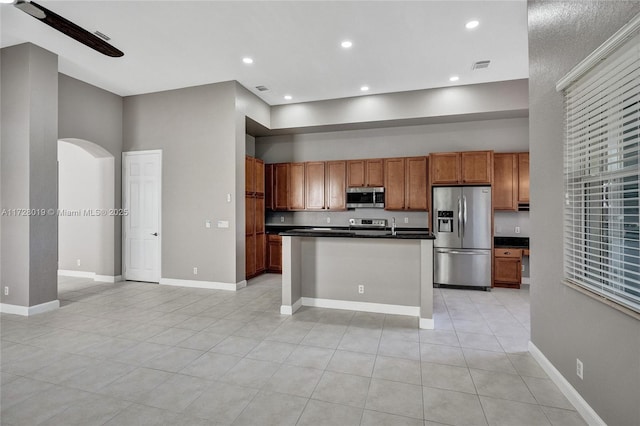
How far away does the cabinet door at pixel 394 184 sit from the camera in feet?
20.0

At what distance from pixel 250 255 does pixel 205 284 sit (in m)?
1.02

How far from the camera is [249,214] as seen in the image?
5.95 m

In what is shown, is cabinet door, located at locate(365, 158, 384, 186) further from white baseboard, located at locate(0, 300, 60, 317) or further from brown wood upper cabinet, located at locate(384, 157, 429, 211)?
white baseboard, located at locate(0, 300, 60, 317)

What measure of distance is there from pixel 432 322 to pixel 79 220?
23.1 ft

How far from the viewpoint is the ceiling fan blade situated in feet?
9.60

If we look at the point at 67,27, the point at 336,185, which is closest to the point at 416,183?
the point at 336,185

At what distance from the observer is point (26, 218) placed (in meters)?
4.03

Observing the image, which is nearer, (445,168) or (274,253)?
(445,168)

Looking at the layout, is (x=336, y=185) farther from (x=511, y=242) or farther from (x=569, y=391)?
(x=569, y=391)

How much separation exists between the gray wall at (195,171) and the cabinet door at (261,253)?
3.66ft

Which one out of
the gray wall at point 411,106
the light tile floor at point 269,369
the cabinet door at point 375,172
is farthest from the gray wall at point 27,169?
the cabinet door at point 375,172

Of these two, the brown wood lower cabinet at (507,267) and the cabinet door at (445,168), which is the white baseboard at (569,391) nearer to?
the brown wood lower cabinet at (507,267)

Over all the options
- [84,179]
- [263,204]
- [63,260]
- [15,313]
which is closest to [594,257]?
[263,204]

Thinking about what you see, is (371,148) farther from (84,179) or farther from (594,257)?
(84,179)
